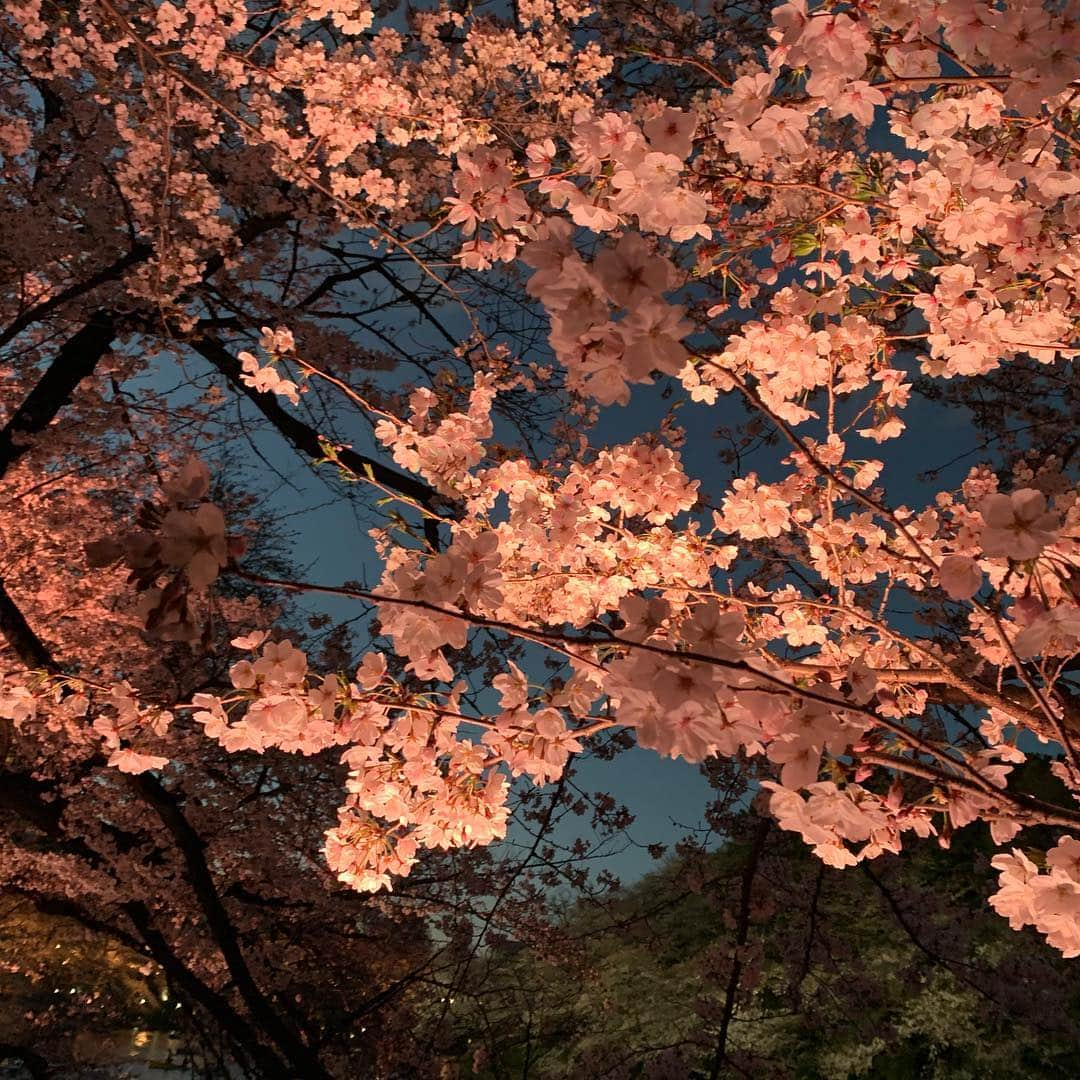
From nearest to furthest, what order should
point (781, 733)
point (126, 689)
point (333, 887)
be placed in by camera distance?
point (781, 733), point (126, 689), point (333, 887)

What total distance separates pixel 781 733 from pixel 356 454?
4.62 meters

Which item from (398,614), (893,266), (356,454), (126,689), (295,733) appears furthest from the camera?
(356,454)

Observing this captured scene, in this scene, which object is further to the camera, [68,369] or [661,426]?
[68,369]

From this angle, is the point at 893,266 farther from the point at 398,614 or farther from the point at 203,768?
the point at 203,768

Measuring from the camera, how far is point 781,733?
1203 mm

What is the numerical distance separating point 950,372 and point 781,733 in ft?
5.39

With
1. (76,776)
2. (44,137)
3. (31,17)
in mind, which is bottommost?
(76,776)

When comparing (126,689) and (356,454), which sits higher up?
(356,454)

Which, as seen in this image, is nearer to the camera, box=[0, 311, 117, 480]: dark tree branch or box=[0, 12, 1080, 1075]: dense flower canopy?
box=[0, 12, 1080, 1075]: dense flower canopy

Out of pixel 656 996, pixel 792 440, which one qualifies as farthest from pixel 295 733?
pixel 656 996

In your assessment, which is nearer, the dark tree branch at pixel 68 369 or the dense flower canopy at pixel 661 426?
the dense flower canopy at pixel 661 426

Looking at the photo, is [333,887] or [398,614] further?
[333,887]

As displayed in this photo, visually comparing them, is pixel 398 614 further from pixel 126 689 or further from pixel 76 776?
pixel 76 776

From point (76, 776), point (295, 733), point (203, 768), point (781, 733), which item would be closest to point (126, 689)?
point (295, 733)
